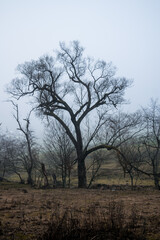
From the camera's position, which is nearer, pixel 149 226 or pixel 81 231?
pixel 81 231

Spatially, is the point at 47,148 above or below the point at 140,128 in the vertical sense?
below

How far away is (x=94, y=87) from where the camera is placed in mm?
16672

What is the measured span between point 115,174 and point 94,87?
70.4 feet

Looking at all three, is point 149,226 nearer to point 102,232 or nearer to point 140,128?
point 102,232

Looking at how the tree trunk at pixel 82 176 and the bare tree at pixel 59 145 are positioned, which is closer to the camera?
the tree trunk at pixel 82 176

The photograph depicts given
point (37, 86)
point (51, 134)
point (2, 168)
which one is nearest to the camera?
point (37, 86)

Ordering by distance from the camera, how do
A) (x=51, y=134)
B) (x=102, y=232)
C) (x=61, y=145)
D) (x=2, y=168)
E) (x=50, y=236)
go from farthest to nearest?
(x=2, y=168)
(x=51, y=134)
(x=61, y=145)
(x=102, y=232)
(x=50, y=236)

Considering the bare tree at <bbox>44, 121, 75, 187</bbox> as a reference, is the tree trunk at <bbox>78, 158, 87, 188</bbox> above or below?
below

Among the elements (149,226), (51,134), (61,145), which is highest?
(51,134)

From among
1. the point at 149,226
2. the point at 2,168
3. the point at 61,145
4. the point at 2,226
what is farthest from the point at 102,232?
the point at 2,168

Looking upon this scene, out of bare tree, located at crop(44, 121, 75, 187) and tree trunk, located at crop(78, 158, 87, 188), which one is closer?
tree trunk, located at crop(78, 158, 87, 188)

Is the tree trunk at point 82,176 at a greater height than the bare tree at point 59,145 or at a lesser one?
lesser

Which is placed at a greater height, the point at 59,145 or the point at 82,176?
the point at 59,145

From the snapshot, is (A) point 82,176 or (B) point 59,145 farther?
(B) point 59,145
